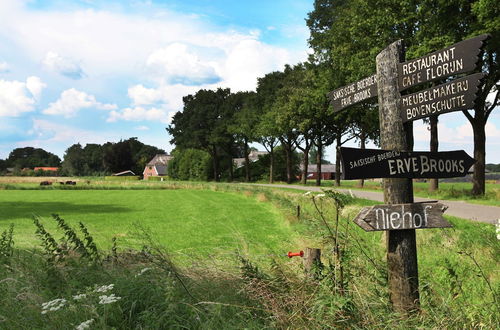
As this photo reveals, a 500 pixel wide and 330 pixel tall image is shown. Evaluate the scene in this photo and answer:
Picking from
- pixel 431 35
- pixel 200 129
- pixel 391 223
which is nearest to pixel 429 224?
pixel 391 223

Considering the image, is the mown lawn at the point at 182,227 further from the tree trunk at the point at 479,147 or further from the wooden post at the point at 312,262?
the tree trunk at the point at 479,147

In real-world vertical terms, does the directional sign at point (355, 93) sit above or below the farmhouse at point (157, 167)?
below

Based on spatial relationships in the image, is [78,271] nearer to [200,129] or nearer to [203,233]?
[203,233]

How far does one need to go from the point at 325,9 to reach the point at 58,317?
39910 millimetres

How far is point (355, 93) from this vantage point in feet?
18.4

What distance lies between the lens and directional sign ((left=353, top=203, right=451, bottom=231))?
4578 millimetres

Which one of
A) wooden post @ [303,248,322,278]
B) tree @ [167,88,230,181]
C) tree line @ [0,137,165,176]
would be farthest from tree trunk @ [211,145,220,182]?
wooden post @ [303,248,322,278]

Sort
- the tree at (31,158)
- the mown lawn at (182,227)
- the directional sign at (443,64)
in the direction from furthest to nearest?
the tree at (31,158) → the mown lawn at (182,227) → the directional sign at (443,64)

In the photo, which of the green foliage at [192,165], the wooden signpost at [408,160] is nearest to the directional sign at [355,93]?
the wooden signpost at [408,160]

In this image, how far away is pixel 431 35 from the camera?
23.4 meters

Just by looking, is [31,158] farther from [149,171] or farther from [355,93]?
[355,93]

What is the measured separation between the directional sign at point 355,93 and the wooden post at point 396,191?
0.20 metres

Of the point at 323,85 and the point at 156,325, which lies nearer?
the point at 156,325

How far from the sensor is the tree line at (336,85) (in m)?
22.3
